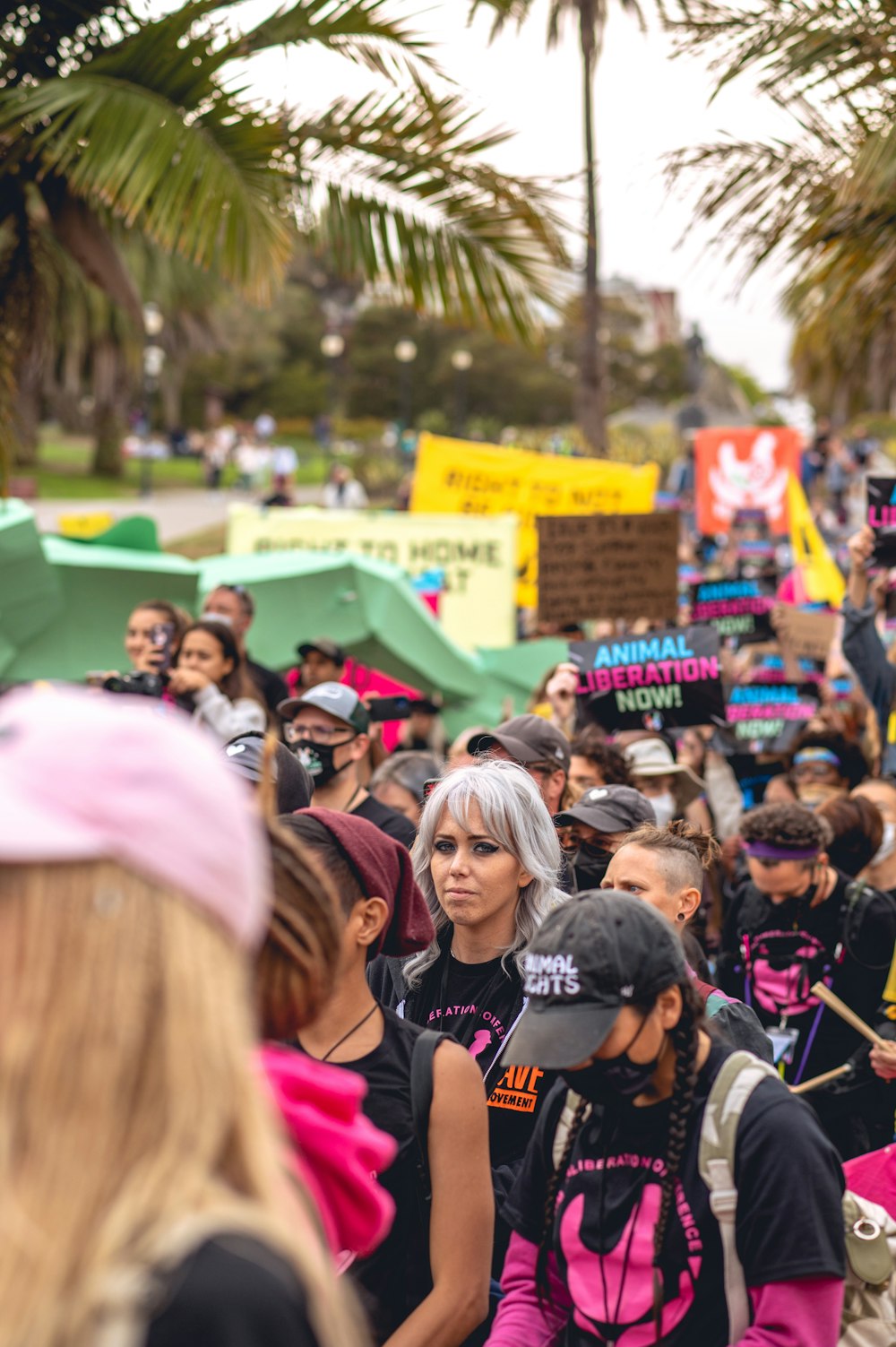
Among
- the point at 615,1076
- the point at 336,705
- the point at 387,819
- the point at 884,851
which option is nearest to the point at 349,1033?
the point at 615,1076

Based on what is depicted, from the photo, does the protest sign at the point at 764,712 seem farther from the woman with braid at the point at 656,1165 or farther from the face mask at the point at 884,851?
the woman with braid at the point at 656,1165

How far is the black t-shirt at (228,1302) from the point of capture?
1.19 m

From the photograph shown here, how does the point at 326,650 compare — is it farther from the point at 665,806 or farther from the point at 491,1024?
the point at 491,1024

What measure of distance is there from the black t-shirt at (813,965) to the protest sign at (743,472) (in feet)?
33.9

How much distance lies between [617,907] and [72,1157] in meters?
1.30

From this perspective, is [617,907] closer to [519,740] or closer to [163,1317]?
[163,1317]

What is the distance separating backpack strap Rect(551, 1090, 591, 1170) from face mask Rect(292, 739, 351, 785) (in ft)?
9.29

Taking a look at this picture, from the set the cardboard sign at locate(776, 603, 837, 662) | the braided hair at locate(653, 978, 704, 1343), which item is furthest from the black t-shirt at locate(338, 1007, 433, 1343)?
the cardboard sign at locate(776, 603, 837, 662)

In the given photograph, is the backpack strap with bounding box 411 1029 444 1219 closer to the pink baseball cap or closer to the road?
the pink baseball cap

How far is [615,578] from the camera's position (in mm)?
9109

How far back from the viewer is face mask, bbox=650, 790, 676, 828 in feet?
20.0

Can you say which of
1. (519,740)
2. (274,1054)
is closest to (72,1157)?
(274,1054)

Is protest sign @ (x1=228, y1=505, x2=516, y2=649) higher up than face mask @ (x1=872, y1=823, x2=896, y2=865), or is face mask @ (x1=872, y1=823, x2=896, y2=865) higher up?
protest sign @ (x1=228, y1=505, x2=516, y2=649)

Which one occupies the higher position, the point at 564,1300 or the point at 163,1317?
the point at 163,1317
